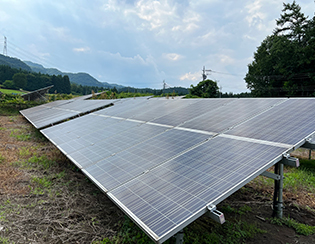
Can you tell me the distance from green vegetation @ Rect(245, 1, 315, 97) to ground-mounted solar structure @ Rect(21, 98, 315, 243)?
2654cm

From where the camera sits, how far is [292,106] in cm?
589

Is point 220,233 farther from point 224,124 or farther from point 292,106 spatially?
point 292,106

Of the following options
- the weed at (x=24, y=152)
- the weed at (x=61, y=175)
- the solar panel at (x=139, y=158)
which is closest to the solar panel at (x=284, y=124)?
the solar panel at (x=139, y=158)

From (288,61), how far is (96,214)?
108 ft

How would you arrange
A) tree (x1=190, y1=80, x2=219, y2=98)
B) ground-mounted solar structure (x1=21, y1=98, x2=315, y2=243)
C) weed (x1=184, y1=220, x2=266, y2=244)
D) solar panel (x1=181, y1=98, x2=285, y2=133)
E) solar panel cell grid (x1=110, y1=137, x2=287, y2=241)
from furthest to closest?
1. tree (x1=190, y1=80, x2=219, y2=98)
2. solar panel (x1=181, y1=98, x2=285, y2=133)
3. weed (x1=184, y1=220, x2=266, y2=244)
4. ground-mounted solar structure (x1=21, y1=98, x2=315, y2=243)
5. solar panel cell grid (x1=110, y1=137, x2=287, y2=241)

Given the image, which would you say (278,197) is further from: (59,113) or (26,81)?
(26,81)

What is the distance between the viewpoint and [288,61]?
28.7m

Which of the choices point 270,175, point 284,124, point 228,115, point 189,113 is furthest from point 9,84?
point 270,175

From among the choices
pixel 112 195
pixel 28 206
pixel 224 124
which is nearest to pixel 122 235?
pixel 112 195

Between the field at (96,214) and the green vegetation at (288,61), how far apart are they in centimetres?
2532

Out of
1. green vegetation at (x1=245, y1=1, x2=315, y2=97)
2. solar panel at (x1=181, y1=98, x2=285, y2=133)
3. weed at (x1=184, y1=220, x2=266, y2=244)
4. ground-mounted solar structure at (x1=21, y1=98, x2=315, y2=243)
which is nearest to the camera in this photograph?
ground-mounted solar structure at (x1=21, y1=98, x2=315, y2=243)

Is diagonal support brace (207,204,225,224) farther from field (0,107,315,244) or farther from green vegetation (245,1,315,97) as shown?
green vegetation (245,1,315,97)

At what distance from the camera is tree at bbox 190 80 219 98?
1300 inches

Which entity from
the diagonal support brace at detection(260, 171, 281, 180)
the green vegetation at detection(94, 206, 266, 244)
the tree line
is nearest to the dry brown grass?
the green vegetation at detection(94, 206, 266, 244)
